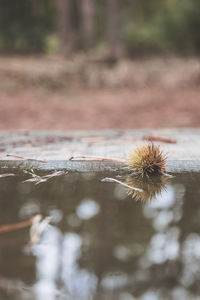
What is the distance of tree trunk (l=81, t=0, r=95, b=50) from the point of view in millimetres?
8227

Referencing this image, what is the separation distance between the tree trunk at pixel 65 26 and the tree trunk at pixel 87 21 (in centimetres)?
33

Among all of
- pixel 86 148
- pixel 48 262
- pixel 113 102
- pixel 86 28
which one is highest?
pixel 86 28

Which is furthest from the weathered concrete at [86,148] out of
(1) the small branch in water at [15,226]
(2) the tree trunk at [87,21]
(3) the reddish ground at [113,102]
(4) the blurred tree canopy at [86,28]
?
(2) the tree trunk at [87,21]

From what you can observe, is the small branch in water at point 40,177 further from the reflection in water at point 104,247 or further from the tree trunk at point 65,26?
the tree trunk at point 65,26

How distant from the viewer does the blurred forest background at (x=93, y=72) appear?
5715 millimetres

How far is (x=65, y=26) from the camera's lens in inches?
335

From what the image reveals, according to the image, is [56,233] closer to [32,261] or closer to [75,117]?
[32,261]

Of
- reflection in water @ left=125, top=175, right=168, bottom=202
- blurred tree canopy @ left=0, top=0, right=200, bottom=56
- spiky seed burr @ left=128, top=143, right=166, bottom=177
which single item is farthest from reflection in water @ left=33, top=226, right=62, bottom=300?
blurred tree canopy @ left=0, top=0, right=200, bottom=56

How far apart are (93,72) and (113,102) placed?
1.49m

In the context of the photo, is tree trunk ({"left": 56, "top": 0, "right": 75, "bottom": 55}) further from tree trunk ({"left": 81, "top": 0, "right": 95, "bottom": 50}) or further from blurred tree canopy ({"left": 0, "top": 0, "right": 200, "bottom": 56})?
tree trunk ({"left": 81, "top": 0, "right": 95, "bottom": 50})

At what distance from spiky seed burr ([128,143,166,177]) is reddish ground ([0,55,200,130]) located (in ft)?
12.1

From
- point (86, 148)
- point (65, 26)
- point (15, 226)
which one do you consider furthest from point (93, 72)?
point (15, 226)

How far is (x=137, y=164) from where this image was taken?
5.14 ft

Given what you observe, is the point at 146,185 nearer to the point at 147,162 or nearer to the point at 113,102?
the point at 147,162
